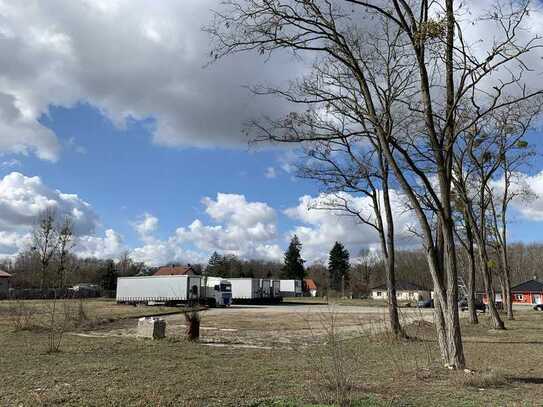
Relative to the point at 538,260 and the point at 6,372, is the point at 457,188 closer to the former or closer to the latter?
the point at 6,372

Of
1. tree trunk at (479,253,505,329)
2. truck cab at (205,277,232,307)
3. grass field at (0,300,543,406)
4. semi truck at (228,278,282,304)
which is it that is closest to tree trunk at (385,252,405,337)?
grass field at (0,300,543,406)

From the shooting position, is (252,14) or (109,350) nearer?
(252,14)

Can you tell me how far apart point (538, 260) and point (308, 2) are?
12474 cm

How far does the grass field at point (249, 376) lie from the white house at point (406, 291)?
172 ft

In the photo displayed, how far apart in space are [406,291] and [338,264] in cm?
3267

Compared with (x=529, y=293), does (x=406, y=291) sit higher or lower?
higher

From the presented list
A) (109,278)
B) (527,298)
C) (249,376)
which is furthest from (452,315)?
(527,298)

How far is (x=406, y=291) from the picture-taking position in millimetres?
Result: 79188

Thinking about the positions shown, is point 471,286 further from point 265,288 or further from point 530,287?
point 530,287

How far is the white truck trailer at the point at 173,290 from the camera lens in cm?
4678

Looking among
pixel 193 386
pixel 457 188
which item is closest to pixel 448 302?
pixel 193 386

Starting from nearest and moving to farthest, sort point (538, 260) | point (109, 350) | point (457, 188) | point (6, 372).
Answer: point (6, 372) < point (109, 350) < point (457, 188) < point (538, 260)

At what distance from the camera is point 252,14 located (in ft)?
32.1

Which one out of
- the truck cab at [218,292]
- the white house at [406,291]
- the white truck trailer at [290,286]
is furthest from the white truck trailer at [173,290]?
the white truck trailer at [290,286]
